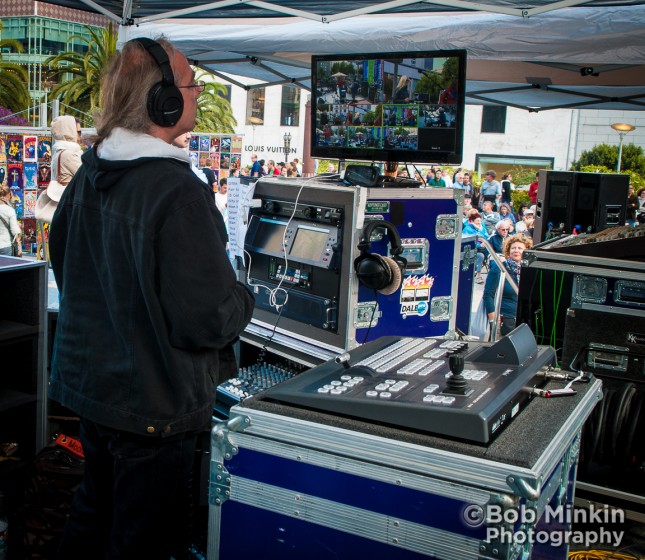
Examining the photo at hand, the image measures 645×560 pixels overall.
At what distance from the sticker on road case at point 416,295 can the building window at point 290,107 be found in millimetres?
36294

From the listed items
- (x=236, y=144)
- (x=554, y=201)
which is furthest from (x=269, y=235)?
(x=236, y=144)

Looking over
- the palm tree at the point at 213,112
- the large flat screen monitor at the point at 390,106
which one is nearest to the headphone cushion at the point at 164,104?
the large flat screen monitor at the point at 390,106

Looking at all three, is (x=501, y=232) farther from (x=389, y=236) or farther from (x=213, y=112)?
(x=213, y=112)

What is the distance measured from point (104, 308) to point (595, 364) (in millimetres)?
2021

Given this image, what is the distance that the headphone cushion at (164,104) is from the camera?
6.03ft

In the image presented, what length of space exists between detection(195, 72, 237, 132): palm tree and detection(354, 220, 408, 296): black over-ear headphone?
25.0 metres

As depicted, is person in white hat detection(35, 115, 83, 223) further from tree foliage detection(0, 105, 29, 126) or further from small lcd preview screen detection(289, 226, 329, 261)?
tree foliage detection(0, 105, 29, 126)

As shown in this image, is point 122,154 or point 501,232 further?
point 501,232

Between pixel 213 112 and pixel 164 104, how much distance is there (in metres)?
28.4

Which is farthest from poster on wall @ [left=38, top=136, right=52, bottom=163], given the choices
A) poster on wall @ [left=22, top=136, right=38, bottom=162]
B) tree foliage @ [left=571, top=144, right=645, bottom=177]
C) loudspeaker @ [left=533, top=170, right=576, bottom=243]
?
tree foliage @ [left=571, top=144, right=645, bottom=177]

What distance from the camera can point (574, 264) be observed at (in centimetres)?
297

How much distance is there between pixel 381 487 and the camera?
1.44m

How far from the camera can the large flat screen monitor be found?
9.12 feet

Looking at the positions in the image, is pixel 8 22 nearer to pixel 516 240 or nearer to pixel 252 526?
pixel 516 240
